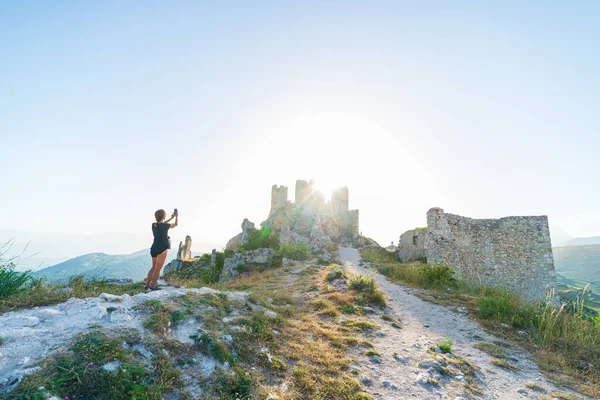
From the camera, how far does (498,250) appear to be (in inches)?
653

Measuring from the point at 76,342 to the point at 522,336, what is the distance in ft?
32.1

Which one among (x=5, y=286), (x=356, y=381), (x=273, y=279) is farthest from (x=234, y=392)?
(x=273, y=279)

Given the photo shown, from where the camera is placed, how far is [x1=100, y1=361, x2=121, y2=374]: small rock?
3.57 metres

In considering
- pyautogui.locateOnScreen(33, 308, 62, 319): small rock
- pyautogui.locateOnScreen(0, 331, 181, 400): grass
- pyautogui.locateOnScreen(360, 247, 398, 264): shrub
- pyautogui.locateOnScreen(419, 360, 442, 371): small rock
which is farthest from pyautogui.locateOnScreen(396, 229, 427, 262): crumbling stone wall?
pyautogui.locateOnScreen(33, 308, 62, 319): small rock

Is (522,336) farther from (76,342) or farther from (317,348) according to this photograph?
(76,342)

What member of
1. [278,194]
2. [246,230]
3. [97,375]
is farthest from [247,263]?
[278,194]

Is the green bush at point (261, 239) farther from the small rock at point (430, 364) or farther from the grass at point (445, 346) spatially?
the small rock at point (430, 364)

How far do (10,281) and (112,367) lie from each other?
3.89 metres

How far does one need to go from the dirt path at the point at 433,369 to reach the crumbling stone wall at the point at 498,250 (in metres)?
8.54

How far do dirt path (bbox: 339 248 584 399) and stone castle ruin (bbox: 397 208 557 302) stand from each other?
8.53 m

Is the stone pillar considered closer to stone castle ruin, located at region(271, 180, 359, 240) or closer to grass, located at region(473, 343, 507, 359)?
stone castle ruin, located at region(271, 180, 359, 240)

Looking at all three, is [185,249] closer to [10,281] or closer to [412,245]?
[412,245]

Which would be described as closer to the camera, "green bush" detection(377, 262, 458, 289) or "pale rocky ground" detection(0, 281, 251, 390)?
"pale rocky ground" detection(0, 281, 251, 390)

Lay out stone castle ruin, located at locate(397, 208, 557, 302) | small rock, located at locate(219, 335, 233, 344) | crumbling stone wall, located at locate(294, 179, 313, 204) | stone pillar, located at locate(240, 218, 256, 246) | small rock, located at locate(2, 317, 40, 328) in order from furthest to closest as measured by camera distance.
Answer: crumbling stone wall, located at locate(294, 179, 313, 204)
stone pillar, located at locate(240, 218, 256, 246)
stone castle ruin, located at locate(397, 208, 557, 302)
small rock, located at locate(219, 335, 233, 344)
small rock, located at locate(2, 317, 40, 328)
